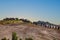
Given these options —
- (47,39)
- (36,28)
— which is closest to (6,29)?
(36,28)

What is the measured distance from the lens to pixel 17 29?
65.4 m

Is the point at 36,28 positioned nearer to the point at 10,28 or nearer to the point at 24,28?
the point at 24,28

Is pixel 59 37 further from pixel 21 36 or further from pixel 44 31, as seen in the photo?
pixel 21 36

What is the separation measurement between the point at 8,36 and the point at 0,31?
19.7 ft

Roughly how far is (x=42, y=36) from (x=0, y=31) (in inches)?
600

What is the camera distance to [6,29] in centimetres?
6519

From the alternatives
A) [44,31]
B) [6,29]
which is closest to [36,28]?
[44,31]

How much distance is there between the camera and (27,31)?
63.6 metres

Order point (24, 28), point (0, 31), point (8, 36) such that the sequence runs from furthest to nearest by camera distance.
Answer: point (24, 28) → point (0, 31) → point (8, 36)

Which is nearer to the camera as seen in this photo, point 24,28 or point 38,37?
point 38,37

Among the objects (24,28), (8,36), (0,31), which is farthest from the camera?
(24,28)

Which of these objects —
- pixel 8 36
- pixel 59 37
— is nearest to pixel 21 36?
pixel 8 36

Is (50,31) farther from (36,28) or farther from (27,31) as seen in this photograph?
(27,31)

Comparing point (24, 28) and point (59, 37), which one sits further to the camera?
point (24, 28)
